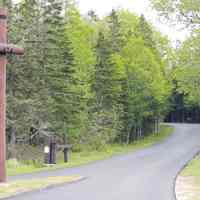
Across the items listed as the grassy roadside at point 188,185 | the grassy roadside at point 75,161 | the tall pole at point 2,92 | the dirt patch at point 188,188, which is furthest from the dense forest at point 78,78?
the tall pole at point 2,92

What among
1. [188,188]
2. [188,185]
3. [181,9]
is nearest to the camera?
[188,188]

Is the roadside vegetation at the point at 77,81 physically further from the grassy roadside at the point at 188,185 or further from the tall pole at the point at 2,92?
the tall pole at the point at 2,92

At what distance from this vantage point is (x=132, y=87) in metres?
49.2

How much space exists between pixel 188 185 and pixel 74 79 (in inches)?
797

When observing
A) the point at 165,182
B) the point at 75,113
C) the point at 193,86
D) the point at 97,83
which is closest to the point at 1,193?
the point at 165,182

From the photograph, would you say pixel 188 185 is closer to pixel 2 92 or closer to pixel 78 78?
pixel 2 92

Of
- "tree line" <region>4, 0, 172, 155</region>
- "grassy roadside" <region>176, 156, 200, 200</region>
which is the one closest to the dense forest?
"tree line" <region>4, 0, 172, 155</region>

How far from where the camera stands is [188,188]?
554 inches

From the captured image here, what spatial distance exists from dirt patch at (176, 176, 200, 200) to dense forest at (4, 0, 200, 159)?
945cm

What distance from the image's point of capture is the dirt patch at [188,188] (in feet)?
40.4

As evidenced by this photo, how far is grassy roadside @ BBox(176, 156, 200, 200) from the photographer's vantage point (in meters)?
12.4

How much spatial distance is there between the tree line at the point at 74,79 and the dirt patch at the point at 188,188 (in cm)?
1116

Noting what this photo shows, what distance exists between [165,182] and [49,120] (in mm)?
15796

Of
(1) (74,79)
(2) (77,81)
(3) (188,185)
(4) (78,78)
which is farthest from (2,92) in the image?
(4) (78,78)
